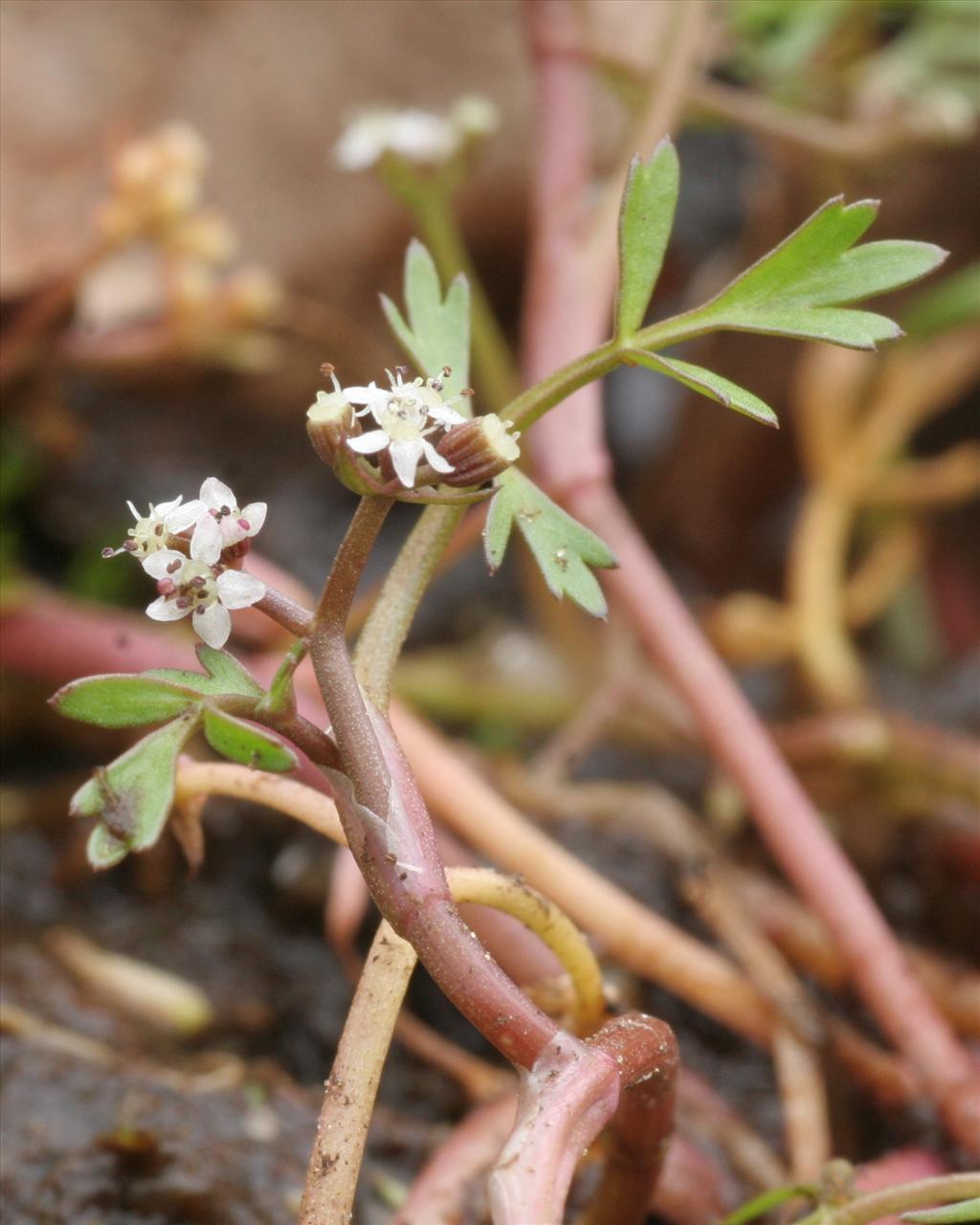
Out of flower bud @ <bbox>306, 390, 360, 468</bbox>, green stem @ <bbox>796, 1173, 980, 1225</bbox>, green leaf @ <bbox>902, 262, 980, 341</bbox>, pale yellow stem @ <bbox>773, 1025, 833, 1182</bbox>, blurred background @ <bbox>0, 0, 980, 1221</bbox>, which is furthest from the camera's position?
green leaf @ <bbox>902, 262, 980, 341</bbox>

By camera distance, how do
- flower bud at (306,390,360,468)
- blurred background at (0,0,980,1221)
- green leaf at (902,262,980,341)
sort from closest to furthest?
flower bud at (306,390,360,468), blurred background at (0,0,980,1221), green leaf at (902,262,980,341)

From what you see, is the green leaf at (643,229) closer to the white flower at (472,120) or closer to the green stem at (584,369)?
the green stem at (584,369)

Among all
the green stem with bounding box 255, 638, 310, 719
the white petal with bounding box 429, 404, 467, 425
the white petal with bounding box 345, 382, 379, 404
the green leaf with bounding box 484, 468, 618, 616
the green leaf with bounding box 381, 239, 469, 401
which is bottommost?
the green stem with bounding box 255, 638, 310, 719

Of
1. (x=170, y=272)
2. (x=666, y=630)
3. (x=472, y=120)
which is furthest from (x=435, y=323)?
(x=170, y=272)

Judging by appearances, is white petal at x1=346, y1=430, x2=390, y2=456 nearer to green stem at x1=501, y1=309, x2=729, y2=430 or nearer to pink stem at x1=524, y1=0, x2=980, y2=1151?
green stem at x1=501, y1=309, x2=729, y2=430

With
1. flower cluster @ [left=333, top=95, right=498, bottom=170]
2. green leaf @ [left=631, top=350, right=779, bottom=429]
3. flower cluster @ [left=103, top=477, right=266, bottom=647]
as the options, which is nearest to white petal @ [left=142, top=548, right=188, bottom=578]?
flower cluster @ [left=103, top=477, right=266, bottom=647]

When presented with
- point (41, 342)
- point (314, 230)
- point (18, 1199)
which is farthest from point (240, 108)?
point (18, 1199)

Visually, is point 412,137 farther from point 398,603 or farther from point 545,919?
point 545,919
